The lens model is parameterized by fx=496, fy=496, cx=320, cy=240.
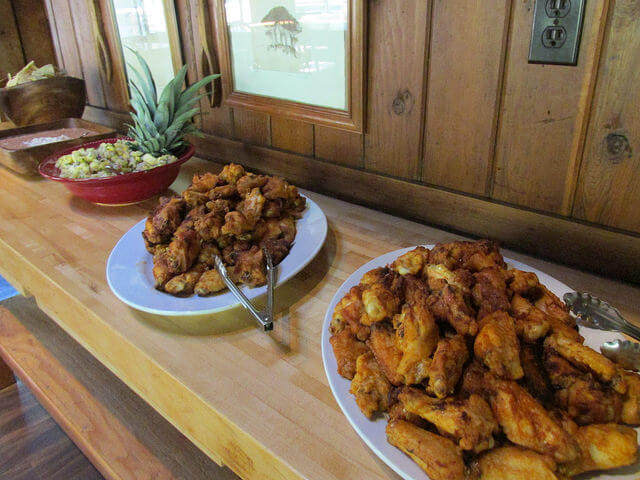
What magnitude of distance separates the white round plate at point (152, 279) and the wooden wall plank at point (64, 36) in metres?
1.43

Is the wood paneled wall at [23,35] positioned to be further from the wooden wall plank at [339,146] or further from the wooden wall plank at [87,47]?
the wooden wall plank at [339,146]

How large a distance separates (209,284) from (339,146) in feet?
2.05

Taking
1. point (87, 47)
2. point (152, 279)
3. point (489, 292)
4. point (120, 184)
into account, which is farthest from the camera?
point (87, 47)

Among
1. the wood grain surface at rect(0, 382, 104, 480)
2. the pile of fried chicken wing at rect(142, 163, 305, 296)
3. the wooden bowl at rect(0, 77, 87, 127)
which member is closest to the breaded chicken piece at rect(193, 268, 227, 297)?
the pile of fried chicken wing at rect(142, 163, 305, 296)

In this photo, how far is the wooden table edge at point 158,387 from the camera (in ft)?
2.29

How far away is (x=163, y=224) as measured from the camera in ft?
3.42

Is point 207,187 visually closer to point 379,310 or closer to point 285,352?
point 285,352

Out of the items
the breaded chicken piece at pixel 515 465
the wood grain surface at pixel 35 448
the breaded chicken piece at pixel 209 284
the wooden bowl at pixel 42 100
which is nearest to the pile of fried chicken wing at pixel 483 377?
the breaded chicken piece at pixel 515 465

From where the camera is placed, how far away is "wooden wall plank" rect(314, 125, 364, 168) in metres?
1.33

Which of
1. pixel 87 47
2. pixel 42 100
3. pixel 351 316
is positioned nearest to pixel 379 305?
pixel 351 316

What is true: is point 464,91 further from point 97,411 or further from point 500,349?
point 97,411

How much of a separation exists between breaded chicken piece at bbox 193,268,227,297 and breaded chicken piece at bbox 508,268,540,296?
20.0 inches

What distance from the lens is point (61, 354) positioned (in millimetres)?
1453

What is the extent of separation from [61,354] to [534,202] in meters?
1.34
